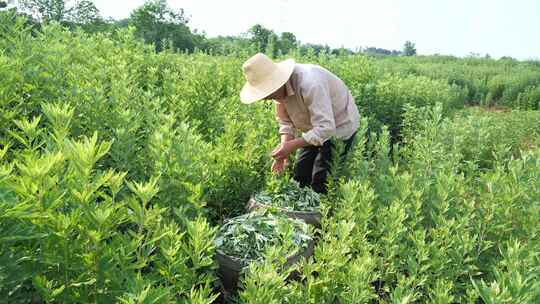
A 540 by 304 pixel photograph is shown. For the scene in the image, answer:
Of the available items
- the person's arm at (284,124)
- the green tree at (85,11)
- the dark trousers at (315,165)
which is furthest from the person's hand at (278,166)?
the green tree at (85,11)

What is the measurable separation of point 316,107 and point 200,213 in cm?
163

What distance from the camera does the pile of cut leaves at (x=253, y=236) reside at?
254 cm

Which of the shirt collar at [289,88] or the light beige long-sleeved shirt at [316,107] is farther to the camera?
the shirt collar at [289,88]

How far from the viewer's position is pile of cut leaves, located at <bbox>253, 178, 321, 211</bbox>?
323 centimetres

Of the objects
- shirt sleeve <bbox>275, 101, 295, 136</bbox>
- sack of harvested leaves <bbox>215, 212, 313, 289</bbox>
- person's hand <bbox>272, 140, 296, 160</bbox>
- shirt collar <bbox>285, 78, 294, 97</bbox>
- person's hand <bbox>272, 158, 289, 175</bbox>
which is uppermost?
shirt collar <bbox>285, 78, 294, 97</bbox>

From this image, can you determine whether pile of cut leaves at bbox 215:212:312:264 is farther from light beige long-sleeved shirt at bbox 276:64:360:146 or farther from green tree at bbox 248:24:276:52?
green tree at bbox 248:24:276:52

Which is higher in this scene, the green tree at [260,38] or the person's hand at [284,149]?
the green tree at [260,38]

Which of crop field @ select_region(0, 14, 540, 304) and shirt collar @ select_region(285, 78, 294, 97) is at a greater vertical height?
shirt collar @ select_region(285, 78, 294, 97)

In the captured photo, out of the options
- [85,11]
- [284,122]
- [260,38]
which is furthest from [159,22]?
[284,122]

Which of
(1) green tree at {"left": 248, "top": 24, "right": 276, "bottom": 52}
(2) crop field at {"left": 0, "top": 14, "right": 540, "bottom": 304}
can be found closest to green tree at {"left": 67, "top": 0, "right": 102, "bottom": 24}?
(1) green tree at {"left": 248, "top": 24, "right": 276, "bottom": 52}

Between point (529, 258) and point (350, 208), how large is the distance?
3.18ft

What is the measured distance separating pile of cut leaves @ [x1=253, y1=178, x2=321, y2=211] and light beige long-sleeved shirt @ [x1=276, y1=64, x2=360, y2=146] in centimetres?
44

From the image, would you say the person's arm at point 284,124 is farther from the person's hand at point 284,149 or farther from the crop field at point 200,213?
the person's hand at point 284,149

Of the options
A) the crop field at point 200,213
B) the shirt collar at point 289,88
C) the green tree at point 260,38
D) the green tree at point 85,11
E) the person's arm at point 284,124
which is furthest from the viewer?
the green tree at point 85,11
